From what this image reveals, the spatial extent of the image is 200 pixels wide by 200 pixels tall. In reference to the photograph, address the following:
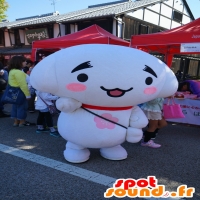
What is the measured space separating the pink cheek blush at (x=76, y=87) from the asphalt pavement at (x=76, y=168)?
1.09 m

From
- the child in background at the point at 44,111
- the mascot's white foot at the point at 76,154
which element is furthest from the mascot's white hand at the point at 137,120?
the child in background at the point at 44,111

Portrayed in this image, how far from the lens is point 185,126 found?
530 cm

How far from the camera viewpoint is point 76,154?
2988 millimetres

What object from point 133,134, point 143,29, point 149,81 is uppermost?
point 143,29

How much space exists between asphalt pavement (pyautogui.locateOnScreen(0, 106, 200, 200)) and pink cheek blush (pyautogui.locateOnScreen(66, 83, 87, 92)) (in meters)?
1.09

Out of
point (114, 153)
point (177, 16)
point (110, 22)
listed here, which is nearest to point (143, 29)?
point (110, 22)

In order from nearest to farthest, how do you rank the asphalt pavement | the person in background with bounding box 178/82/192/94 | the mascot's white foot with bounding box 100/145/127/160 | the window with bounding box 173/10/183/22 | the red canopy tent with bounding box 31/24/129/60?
the asphalt pavement
the mascot's white foot with bounding box 100/145/127/160
the person in background with bounding box 178/82/192/94
the red canopy tent with bounding box 31/24/129/60
the window with bounding box 173/10/183/22

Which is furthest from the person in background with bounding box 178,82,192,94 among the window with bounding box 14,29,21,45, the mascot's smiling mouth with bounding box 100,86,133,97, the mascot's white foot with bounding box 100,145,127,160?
the window with bounding box 14,29,21,45

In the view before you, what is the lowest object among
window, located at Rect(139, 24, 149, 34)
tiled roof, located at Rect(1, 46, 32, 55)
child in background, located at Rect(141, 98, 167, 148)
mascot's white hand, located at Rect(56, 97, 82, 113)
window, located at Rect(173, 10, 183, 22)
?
child in background, located at Rect(141, 98, 167, 148)

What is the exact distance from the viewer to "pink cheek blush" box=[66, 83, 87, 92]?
246 centimetres

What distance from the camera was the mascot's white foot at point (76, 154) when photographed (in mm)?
2980

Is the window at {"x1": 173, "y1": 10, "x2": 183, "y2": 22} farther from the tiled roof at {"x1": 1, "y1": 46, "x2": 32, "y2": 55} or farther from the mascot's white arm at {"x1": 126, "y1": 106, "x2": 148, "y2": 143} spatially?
the mascot's white arm at {"x1": 126, "y1": 106, "x2": 148, "y2": 143}

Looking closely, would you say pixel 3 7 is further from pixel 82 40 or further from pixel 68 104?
pixel 68 104

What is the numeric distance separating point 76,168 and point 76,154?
19 cm
